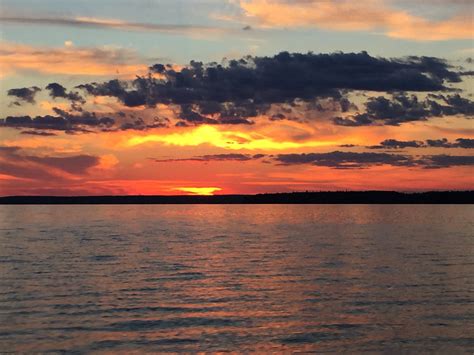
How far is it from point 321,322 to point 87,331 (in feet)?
46.0

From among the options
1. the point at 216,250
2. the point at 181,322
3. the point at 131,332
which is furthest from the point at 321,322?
the point at 216,250

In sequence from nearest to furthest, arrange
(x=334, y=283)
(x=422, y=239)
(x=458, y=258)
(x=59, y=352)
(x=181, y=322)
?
(x=59, y=352) < (x=181, y=322) < (x=334, y=283) < (x=458, y=258) < (x=422, y=239)

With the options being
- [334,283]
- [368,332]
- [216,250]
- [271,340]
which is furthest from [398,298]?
[216,250]

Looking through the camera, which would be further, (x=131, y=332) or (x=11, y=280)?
(x=11, y=280)

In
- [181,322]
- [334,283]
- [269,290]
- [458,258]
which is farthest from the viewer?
[458,258]

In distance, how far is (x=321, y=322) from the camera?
40125 mm

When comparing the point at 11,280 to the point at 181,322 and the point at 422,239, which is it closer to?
the point at 181,322

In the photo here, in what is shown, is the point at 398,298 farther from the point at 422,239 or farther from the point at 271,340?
the point at 422,239

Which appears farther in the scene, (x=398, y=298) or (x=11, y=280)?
(x=11, y=280)

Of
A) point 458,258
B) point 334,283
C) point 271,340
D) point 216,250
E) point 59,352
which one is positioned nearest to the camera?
point 59,352

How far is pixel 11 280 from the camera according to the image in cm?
5703

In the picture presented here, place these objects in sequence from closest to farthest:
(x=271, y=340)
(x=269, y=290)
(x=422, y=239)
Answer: (x=271, y=340) → (x=269, y=290) → (x=422, y=239)

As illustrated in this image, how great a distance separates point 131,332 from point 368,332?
1359 cm

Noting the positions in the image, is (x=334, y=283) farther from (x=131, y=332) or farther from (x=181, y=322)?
(x=131, y=332)
